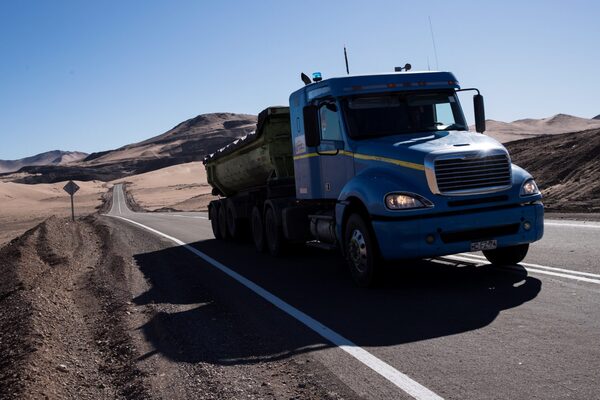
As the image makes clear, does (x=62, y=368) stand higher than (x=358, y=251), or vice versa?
(x=358, y=251)

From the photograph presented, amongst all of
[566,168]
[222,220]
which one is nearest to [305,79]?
[222,220]

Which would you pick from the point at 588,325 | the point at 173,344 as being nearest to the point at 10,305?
the point at 173,344

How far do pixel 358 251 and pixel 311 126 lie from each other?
6.63ft

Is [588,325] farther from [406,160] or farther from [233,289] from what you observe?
[233,289]

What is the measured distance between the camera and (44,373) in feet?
17.5

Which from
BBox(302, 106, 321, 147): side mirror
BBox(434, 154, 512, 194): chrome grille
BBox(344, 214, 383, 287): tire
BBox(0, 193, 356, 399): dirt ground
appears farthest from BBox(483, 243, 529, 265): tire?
BBox(0, 193, 356, 399): dirt ground

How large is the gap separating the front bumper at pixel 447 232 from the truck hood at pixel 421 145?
78cm

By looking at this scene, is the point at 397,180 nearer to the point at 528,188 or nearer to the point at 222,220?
the point at 528,188

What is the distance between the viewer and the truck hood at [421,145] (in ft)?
25.8

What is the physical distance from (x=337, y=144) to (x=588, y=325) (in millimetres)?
4601

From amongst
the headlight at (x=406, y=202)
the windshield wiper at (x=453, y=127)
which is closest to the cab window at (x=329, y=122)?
the windshield wiper at (x=453, y=127)

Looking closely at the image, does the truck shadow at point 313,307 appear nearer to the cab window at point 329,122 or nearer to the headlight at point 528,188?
the headlight at point 528,188

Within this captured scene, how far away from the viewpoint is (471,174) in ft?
25.6

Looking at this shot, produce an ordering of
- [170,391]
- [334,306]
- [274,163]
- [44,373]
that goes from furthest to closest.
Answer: [274,163]
[334,306]
[44,373]
[170,391]
